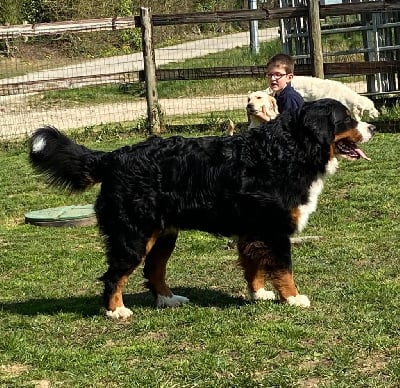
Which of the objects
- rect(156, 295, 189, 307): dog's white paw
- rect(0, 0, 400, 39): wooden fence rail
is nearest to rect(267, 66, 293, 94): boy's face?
rect(156, 295, 189, 307): dog's white paw

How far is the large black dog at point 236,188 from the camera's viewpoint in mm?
6055

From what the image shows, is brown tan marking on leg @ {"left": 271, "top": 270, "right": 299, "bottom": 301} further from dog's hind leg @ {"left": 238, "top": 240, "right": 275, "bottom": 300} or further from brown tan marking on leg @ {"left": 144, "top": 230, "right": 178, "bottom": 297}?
brown tan marking on leg @ {"left": 144, "top": 230, "right": 178, "bottom": 297}

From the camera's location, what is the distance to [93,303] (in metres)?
6.66

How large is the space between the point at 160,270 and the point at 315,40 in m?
9.08

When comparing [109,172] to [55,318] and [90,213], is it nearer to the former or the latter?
[55,318]

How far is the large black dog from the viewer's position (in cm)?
605

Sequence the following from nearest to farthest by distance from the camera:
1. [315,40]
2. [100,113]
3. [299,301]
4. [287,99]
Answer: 1. [299,301]
2. [287,99]
3. [315,40]
4. [100,113]

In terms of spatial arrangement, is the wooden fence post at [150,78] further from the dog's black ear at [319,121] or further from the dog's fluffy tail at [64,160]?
the dog's black ear at [319,121]

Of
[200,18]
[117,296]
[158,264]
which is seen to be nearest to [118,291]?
[117,296]

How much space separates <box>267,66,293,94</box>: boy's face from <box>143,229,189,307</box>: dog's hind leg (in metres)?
1.98

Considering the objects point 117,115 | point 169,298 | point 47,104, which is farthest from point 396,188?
point 47,104

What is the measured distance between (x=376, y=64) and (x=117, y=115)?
266 inches

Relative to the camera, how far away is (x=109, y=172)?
621cm

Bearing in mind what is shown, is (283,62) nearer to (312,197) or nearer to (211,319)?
(312,197)
